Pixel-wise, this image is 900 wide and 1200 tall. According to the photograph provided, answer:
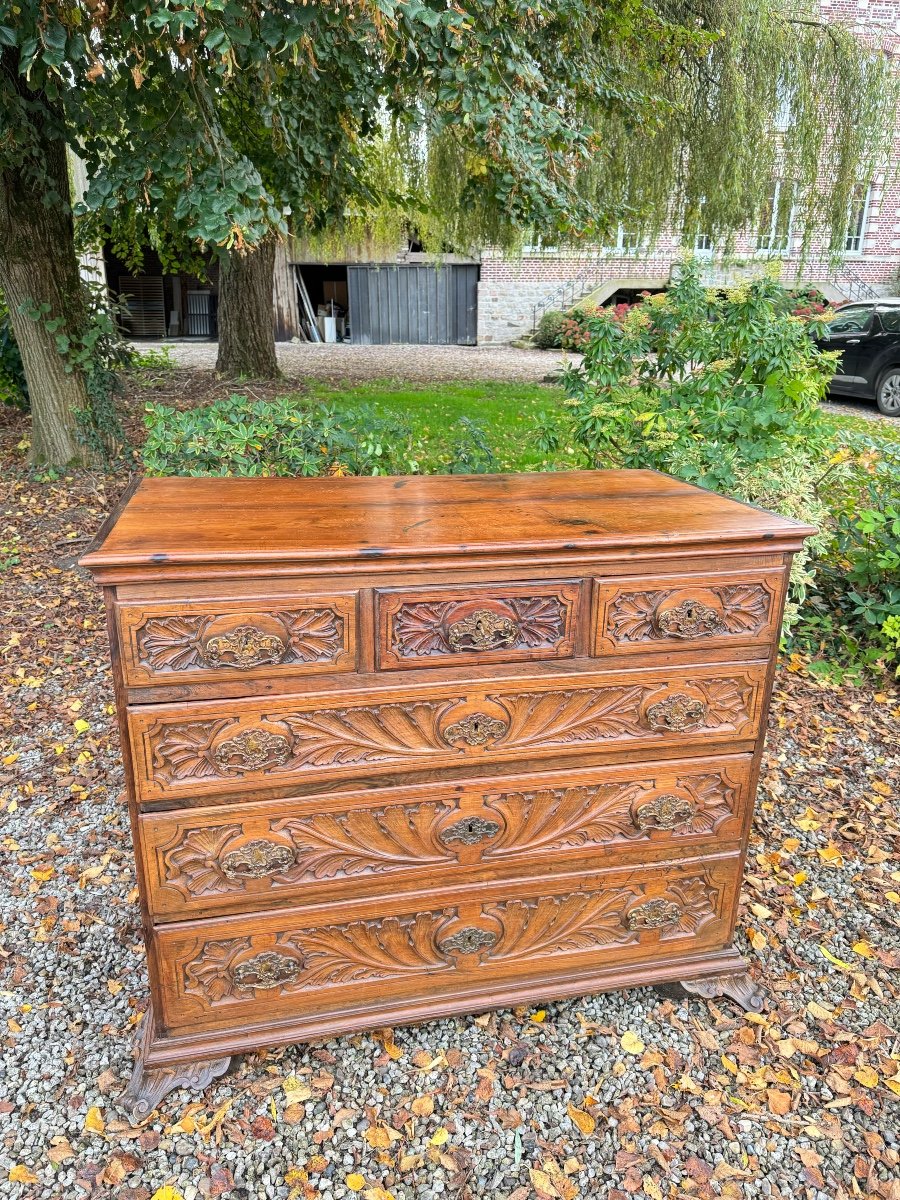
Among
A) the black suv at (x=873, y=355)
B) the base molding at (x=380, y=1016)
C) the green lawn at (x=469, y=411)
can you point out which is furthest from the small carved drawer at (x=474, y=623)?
the black suv at (x=873, y=355)

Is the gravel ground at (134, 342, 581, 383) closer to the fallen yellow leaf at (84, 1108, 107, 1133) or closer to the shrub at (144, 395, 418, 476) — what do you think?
the shrub at (144, 395, 418, 476)

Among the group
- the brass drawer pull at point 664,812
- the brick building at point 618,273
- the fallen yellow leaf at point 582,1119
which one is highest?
the brick building at point 618,273

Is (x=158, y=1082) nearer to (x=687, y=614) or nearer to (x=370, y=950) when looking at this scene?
(x=370, y=950)

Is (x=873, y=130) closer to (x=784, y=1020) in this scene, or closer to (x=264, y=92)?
(x=264, y=92)

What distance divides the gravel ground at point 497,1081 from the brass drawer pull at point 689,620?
3.55ft

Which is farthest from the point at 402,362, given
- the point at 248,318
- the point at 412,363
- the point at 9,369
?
the point at 9,369

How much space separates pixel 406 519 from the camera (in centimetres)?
191

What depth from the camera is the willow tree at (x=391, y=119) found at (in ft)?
11.6

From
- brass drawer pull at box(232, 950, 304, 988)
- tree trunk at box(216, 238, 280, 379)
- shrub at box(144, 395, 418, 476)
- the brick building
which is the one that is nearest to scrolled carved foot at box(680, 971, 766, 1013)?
brass drawer pull at box(232, 950, 304, 988)

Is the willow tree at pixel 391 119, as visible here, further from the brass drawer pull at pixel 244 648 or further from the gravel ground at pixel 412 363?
the brass drawer pull at pixel 244 648

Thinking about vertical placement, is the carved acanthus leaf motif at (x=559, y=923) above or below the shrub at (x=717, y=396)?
below

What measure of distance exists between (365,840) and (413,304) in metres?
21.3

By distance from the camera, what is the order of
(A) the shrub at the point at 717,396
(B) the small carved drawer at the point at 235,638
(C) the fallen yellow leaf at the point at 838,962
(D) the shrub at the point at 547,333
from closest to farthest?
(B) the small carved drawer at the point at 235,638
(C) the fallen yellow leaf at the point at 838,962
(A) the shrub at the point at 717,396
(D) the shrub at the point at 547,333

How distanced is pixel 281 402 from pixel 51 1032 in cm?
258
